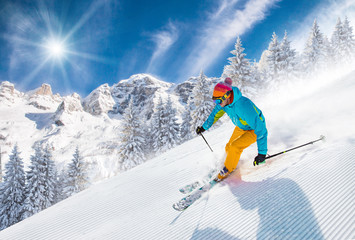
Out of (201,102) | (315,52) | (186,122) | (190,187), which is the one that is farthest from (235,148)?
(315,52)

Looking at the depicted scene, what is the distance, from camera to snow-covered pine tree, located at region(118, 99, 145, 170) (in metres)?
19.9

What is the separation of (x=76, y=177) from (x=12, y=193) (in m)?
6.10

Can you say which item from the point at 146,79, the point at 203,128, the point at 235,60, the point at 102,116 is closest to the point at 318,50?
the point at 235,60

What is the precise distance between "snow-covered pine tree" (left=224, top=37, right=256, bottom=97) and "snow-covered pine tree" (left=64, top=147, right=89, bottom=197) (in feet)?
69.0

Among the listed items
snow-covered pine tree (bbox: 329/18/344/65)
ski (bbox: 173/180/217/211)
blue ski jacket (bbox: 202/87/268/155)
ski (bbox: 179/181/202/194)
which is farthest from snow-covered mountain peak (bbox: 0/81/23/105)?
snow-covered pine tree (bbox: 329/18/344/65)

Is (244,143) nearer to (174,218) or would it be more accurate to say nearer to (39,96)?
(174,218)

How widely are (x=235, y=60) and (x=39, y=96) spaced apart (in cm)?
16816

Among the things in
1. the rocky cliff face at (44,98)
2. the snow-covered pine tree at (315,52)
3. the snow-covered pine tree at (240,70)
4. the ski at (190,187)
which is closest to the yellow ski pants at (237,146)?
the ski at (190,187)

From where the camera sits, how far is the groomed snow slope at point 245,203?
1994 mm

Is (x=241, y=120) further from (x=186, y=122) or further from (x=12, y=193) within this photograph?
(x=12, y=193)

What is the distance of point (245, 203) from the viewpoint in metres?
2.47

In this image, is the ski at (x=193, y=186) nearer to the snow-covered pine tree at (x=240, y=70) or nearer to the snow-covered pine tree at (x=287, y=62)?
the snow-covered pine tree at (x=240, y=70)

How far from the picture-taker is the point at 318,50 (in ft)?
91.7

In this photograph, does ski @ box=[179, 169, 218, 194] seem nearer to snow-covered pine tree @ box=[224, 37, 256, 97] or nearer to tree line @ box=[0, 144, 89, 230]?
snow-covered pine tree @ box=[224, 37, 256, 97]
